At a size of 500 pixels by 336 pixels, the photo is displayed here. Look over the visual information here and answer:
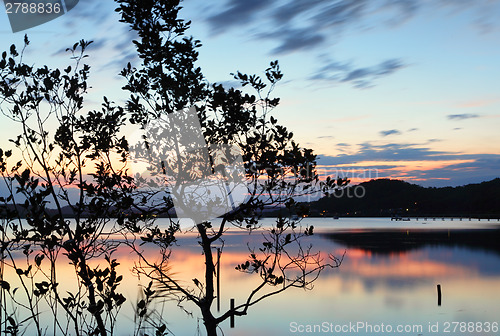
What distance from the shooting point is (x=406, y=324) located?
1575 inches

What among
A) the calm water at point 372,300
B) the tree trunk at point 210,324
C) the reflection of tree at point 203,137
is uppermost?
the reflection of tree at point 203,137

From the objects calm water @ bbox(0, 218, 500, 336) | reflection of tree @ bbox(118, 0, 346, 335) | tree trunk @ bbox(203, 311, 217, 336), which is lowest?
calm water @ bbox(0, 218, 500, 336)

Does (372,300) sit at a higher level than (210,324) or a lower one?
lower

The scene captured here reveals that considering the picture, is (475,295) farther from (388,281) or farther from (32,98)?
(32,98)

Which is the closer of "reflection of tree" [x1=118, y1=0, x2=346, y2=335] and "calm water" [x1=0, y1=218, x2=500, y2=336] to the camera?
"reflection of tree" [x1=118, y1=0, x2=346, y2=335]

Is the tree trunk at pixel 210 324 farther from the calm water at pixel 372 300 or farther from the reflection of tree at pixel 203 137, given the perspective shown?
the calm water at pixel 372 300

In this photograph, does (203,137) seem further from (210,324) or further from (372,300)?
(372,300)

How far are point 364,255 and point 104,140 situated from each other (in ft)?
290

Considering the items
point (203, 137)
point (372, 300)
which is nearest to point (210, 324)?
point (203, 137)

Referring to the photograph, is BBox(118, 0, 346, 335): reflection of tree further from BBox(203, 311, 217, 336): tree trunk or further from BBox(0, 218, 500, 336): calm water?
BBox(0, 218, 500, 336): calm water

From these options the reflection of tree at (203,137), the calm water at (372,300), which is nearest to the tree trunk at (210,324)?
the reflection of tree at (203,137)

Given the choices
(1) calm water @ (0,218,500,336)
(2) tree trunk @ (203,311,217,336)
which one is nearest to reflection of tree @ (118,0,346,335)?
(2) tree trunk @ (203,311,217,336)

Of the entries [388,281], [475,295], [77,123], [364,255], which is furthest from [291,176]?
[364,255]

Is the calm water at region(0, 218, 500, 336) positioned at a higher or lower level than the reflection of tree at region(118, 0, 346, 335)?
lower
